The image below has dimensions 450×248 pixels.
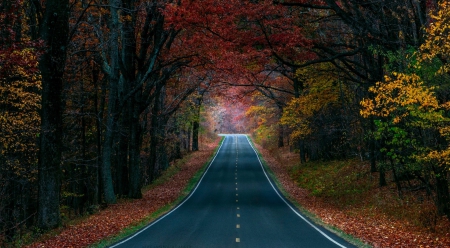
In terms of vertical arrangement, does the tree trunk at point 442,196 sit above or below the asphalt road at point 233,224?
above

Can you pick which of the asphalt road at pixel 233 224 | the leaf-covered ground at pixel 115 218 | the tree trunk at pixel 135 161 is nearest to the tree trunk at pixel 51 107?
the leaf-covered ground at pixel 115 218

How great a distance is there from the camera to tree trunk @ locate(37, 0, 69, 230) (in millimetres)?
13359

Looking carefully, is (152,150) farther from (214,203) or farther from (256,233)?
(256,233)

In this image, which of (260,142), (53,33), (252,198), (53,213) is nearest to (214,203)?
(252,198)

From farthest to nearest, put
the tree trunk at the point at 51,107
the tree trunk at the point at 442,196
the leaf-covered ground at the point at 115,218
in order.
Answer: the tree trunk at the point at 442,196, the tree trunk at the point at 51,107, the leaf-covered ground at the point at 115,218

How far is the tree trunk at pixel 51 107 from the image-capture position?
13.4m

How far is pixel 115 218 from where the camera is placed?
17297 mm

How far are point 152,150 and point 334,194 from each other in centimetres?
1536

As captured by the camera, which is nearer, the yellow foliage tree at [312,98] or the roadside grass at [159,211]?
the roadside grass at [159,211]

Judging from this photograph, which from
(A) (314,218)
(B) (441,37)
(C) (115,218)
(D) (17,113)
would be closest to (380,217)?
(A) (314,218)

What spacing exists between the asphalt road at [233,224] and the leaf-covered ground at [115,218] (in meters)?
1.01

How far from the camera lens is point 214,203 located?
23.3 metres

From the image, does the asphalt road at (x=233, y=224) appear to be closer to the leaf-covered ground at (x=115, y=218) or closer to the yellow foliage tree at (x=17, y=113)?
the leaf-covered ground at (x=115, y=218)

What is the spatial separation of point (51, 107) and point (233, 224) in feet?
26.0
